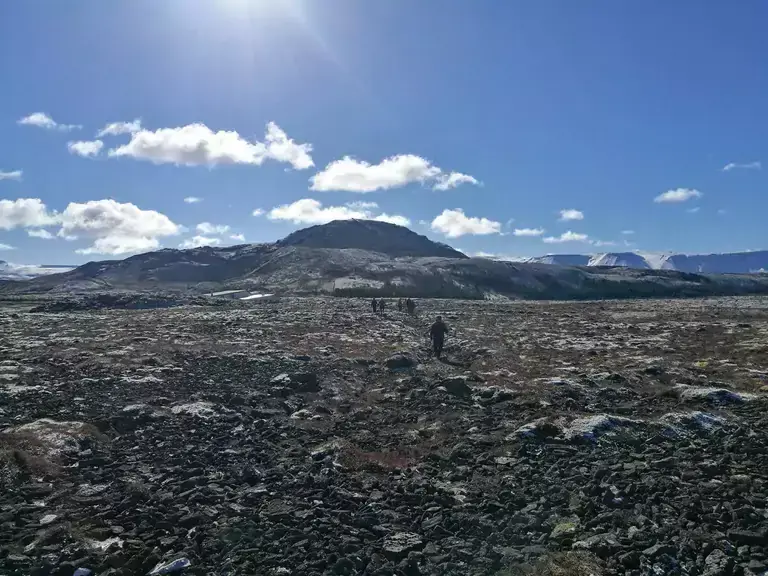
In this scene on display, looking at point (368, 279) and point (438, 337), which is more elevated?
point (368, 279)

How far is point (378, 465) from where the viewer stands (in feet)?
46.2

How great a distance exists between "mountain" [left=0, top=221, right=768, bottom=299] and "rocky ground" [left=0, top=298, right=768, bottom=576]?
83.9 meters

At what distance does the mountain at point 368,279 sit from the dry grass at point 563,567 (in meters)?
97.8

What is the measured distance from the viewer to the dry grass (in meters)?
9.05

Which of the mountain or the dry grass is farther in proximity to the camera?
the mountain

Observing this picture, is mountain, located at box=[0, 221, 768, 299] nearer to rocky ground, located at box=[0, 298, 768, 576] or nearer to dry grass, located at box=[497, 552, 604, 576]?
rocky ground, located at box=[0, 298, 768, 576]

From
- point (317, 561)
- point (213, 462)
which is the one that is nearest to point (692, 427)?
point (317, 561)

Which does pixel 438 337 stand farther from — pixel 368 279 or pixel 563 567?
pixel 368 279

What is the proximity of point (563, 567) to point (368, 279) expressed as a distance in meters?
125

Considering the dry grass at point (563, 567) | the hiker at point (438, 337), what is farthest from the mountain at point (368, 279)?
the dry grass at point (563, 567)

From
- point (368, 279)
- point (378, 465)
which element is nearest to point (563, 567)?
point (378, 465)

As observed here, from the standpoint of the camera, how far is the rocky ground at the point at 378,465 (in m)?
9.70

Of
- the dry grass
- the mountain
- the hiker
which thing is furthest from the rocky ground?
the mountain

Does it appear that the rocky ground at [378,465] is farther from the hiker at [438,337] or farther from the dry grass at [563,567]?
the hiker at [438,337]
